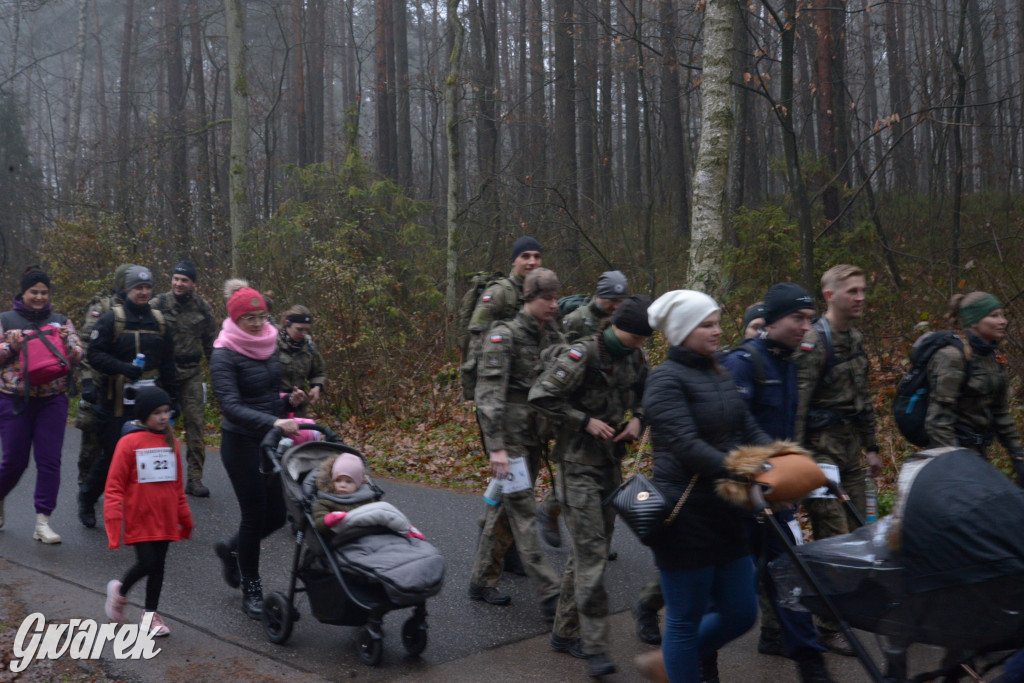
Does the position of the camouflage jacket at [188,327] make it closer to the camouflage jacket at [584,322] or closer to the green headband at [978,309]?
the camouflage jacket at [584,322]

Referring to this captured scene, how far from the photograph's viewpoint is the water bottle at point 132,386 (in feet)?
25.4

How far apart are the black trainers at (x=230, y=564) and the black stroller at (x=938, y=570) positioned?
3.90 m

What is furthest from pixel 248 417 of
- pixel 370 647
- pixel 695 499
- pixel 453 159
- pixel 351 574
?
pixel 453 159

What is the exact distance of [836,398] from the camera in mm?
5359

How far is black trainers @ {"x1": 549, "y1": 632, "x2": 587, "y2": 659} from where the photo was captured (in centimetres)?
518

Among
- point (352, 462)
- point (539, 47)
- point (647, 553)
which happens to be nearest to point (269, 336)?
point (352, 462)

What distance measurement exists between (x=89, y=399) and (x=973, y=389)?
6809mm

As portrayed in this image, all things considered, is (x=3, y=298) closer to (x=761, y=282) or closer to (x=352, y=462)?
(x=761, y=282)

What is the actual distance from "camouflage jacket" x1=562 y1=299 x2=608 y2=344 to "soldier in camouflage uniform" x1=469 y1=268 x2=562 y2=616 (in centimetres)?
10

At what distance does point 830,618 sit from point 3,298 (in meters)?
26.5

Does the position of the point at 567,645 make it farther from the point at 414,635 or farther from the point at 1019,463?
the point at 1019,463

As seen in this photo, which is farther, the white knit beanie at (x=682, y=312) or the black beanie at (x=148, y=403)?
the black beanie at (x=148, y=403)

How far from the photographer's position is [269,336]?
5.98m

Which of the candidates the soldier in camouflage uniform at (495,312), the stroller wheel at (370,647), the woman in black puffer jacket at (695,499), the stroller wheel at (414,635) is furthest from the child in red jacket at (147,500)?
the woman in black puffer jacket at (695,499)
